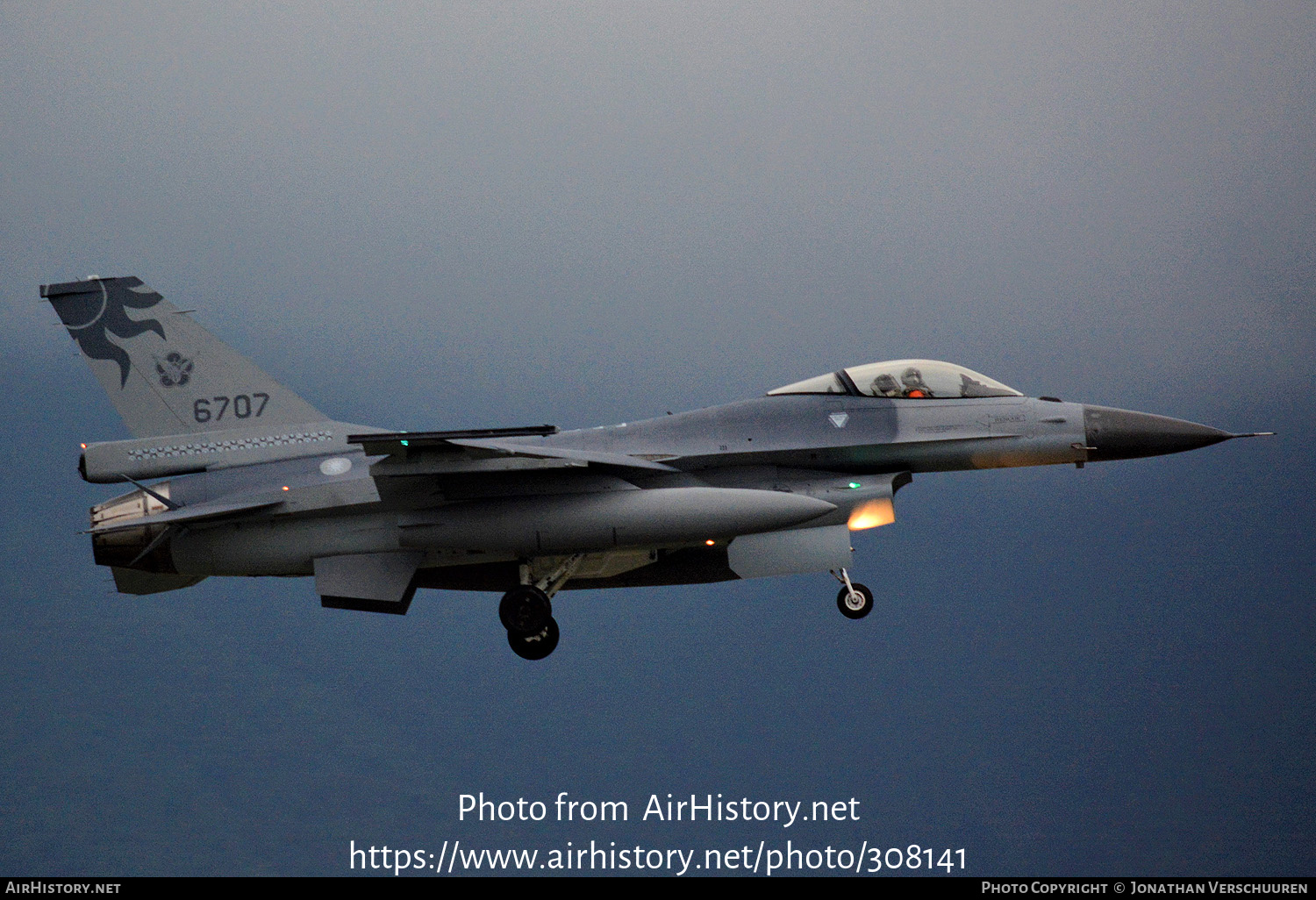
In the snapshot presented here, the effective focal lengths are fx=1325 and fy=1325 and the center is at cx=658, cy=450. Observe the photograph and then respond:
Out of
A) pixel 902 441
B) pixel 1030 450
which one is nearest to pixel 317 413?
pixel 902 441

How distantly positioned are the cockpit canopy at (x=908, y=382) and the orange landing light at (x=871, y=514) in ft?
3.90

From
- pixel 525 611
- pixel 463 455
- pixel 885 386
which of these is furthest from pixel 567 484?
pixel 885 386

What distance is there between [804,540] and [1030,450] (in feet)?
8.83

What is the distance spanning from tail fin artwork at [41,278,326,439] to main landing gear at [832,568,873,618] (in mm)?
6180

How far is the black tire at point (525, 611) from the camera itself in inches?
566

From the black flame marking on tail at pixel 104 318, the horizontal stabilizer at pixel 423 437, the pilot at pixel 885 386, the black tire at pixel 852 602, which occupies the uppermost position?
the black flame marking on tail at pixel 104 318

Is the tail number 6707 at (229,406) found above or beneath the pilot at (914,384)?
beneath

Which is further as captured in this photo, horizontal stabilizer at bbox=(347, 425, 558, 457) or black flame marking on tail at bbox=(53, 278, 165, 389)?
black flame marking on tail at bbox=(53, 278, 165, 389)

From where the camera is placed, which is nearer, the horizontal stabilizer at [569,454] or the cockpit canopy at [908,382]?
the horizontal stabilizer at [569,454]

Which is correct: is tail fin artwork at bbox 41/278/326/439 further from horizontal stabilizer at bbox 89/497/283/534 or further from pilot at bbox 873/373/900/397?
pilot at bbox 873/373/900/397

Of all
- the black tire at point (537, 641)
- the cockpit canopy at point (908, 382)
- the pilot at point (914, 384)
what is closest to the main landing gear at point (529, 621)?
the black tire at point (537, 641)

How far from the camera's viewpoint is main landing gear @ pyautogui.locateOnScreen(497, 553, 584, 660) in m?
14.4

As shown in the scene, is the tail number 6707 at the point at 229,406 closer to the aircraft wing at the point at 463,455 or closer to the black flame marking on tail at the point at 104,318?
the black flame marking on tail at the point at 104,318

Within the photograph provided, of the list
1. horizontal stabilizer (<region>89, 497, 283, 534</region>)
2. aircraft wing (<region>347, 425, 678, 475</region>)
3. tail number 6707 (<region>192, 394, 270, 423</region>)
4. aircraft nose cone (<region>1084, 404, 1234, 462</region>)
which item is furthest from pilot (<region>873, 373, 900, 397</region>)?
tail number 6707 (<region>192, 394, 270, 423</region>)
